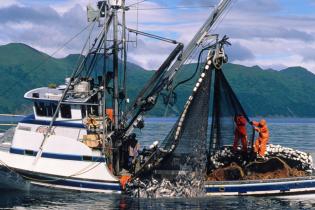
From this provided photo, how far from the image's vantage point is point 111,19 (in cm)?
2719

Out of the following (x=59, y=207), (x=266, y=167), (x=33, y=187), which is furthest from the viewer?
(x=33, y=187)

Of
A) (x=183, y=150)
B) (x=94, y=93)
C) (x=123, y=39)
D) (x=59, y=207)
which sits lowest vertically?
(x=59, y=207)

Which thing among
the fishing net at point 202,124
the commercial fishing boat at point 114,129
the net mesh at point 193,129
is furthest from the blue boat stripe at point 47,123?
the net mesh at point 193,129

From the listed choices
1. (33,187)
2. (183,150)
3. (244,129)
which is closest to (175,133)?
(183,150)

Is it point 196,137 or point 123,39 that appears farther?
point 123,39

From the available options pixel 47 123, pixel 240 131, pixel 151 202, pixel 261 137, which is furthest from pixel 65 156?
pixel 261 137

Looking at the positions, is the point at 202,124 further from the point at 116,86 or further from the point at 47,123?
the point at 47,123

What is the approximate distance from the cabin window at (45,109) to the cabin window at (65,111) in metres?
0.39

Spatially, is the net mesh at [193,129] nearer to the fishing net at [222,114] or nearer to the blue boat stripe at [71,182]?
the fishing net at [222,114]

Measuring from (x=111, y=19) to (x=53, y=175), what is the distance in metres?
7.28

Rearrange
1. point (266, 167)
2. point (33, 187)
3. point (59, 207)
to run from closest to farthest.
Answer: point (59, 207)
point (266, 167)
point (33, 187)

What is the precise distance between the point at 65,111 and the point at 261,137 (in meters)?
8.74

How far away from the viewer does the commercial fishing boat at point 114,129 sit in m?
25.8

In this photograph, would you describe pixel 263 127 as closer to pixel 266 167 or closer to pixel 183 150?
pixel 266 167
